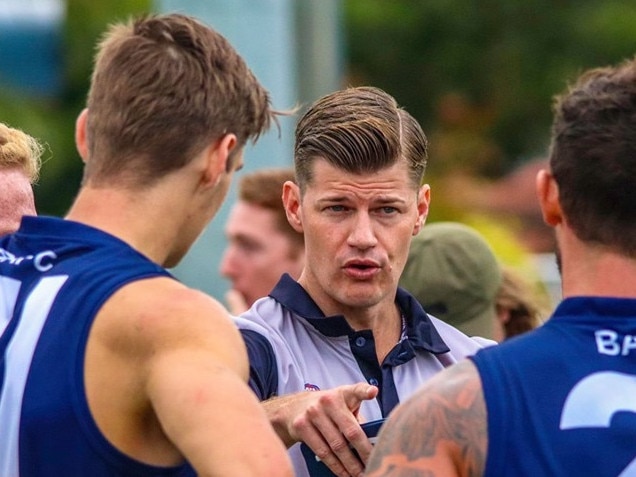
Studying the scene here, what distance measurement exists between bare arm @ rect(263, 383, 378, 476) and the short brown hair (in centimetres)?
336

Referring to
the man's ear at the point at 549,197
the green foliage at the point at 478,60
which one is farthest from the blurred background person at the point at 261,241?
the green foliage at the point at 478,60

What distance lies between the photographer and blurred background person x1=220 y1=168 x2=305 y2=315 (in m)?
6.79

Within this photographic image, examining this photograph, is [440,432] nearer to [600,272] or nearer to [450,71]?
[600,272]

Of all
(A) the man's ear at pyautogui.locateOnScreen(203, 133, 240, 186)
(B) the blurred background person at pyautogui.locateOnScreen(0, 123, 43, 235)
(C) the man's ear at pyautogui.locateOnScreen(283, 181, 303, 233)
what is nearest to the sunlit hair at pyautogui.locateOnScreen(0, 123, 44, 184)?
(B) the blurred background person at pyautogui.locateOnScreen(0, 123, 43, 235)

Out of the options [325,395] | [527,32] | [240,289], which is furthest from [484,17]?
[325,395]

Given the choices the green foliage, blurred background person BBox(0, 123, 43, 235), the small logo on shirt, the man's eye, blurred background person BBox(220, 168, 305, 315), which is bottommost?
the green foliage

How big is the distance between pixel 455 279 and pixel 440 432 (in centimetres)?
215

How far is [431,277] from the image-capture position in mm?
4945

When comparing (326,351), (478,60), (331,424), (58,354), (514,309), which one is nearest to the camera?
(58,354)

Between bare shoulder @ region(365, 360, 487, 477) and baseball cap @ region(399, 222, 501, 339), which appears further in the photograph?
baseball cap @ region(399, 222, 501, 339)

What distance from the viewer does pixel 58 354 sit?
290cm

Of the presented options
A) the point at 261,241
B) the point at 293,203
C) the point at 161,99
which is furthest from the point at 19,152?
the point at 261,241

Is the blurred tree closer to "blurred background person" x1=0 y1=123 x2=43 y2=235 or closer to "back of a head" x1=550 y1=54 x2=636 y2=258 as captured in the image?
"blurred background person" x1=0 y1=123 x2=43 y2=235

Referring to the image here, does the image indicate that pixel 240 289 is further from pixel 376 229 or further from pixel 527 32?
pixel 527 32
